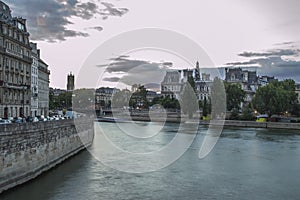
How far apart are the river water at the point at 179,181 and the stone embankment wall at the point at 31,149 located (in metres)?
0.64

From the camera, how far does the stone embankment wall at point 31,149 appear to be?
63.4ft

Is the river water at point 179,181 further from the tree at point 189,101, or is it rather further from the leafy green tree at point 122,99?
the leafy green tree at point 122,99

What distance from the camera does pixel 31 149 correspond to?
22.6 meters

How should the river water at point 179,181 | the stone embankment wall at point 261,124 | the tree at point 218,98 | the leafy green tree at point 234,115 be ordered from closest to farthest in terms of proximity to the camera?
the river water at point 179,181
the stone embankment wall at point 261,124
the leafy green tree at point 234,115
the tree at point 218,98

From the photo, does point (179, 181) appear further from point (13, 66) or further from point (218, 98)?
point (218, 98)

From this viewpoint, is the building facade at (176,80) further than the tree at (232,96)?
Yes

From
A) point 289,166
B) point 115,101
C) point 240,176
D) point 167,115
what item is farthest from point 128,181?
point 115,101

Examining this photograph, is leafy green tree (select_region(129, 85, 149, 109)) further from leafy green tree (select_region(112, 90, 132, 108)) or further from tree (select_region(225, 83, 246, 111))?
tree (select_region(225, 83, 246, 111))

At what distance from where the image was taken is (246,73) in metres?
133

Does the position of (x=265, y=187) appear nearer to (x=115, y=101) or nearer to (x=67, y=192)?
(x=67, y=192)

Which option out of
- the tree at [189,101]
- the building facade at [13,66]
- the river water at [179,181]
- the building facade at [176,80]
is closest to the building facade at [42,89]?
the building facade at [13,66]

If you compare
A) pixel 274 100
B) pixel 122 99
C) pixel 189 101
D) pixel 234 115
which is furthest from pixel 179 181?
pixel 122 99

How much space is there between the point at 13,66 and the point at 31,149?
2646cm

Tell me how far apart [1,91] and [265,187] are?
3298cm
